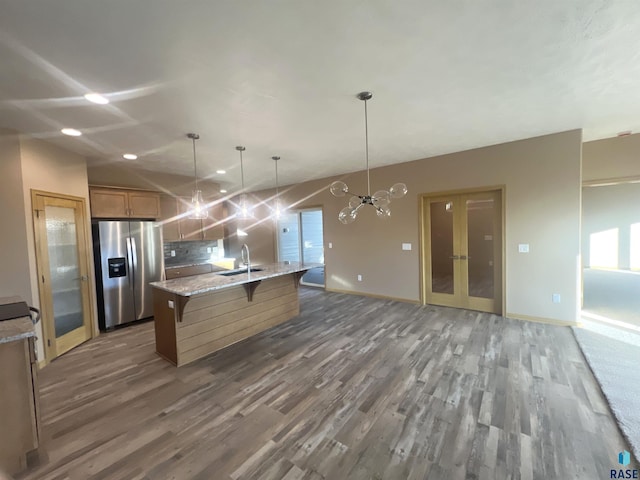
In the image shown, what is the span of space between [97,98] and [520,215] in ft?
17.8

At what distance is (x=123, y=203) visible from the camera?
4.58 meters

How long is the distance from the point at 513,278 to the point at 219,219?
19.7ft

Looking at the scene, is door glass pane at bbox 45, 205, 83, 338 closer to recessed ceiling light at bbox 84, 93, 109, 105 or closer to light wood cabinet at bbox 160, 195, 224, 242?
light wood cabinet at bbox 160, 195, 224, 242

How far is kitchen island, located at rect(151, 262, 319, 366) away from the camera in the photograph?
9.92 ft

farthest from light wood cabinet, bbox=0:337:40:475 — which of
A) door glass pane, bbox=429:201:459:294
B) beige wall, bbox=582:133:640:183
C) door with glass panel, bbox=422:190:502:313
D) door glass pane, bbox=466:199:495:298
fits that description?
beige wall, bbox=582:133:640:183

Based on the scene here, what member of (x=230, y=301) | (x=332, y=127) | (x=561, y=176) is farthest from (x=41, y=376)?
(x=561, y=176)

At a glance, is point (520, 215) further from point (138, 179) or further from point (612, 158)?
point (138, 179)

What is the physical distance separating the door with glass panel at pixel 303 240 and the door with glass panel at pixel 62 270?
169 inches

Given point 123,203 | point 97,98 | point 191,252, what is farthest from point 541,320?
point 123,203

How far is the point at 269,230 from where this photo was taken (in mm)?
7562

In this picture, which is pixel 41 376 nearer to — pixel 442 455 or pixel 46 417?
pixel 46 417

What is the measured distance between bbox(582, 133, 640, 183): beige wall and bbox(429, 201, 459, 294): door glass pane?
2.20m

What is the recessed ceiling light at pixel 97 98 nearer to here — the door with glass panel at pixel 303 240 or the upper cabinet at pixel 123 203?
the upper cabinet at pixel 123 203

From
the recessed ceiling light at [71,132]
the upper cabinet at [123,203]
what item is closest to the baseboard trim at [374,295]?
the upper cabinet at [123,203]
